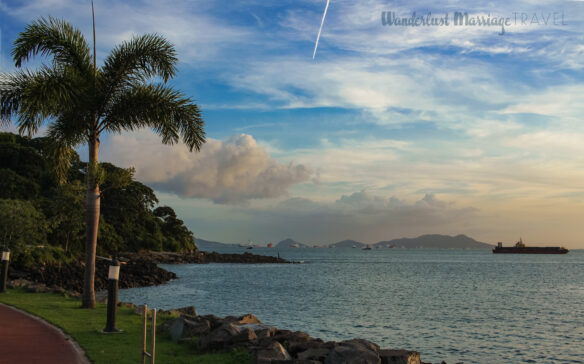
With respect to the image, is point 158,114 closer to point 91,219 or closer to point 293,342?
point 91,219

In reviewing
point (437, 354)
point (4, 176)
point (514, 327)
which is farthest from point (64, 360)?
point (4, 176)

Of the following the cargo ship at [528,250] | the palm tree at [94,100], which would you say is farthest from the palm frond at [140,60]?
the cargo ship at [528,250]

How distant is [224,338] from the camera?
35.6 feet

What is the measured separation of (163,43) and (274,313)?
1717 centimetres

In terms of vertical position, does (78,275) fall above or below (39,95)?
below

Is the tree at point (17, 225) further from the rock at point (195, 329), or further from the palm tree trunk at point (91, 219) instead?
the rock at point (195, 329)

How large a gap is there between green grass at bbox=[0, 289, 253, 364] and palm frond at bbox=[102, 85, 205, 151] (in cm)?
620

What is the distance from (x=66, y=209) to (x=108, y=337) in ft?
110

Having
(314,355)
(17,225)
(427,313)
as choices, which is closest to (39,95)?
(314,355)

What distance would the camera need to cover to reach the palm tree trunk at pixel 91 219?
55.2 ft

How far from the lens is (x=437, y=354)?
18469 millimetres

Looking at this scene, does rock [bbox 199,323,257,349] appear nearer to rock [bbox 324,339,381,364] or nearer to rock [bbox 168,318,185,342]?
rock [bbox 168,318,185,342]

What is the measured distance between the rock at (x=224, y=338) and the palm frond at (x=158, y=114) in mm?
8405

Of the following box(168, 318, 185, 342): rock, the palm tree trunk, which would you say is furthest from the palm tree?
box(168, 318, 185, 342): rock
